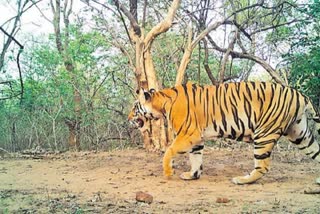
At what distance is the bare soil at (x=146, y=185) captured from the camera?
4512 mm

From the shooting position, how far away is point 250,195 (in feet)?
16.6

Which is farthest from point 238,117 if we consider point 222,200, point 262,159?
point 222,200

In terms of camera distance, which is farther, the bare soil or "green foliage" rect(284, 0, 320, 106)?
"green foliage" rect(284, 0, 320, 106)

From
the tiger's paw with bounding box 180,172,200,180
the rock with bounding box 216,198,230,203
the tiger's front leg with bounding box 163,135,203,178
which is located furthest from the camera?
the tiger's paw with bounding box 180,172,200,180

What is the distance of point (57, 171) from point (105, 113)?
412 centimetres

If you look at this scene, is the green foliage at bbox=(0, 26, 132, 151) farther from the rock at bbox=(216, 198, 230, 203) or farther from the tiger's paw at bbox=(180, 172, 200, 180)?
the rock at bbox=(216, 198, 230, 203)

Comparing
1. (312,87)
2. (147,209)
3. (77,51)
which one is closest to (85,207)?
(147,209)

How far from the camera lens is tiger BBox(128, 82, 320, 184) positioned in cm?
585

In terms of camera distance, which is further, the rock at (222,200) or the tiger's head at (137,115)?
the tiger's head at (137,115)

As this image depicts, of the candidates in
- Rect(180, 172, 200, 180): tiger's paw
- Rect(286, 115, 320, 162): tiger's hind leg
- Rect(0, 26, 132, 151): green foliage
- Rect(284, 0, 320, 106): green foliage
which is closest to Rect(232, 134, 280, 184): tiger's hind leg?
Rect(286, 115, 320, 162): tiger's hind leg

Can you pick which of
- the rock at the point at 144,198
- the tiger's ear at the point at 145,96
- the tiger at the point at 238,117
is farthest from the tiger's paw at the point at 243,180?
the tiger's ear at the point at 145,96

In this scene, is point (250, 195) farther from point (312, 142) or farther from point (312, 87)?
point (312, 87)

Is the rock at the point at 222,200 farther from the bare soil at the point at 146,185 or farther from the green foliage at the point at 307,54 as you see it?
the green foliage at the point at 307,54

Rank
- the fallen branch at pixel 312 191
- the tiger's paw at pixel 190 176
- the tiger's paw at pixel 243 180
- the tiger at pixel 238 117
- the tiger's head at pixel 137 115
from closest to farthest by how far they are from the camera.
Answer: the fallen branch at pixel 312 191 < the tiger's paw at pixel 243 180 < the tiger at pixel 238 117 < the tiger's paw at pixel 190 176 < the tiger's head at pixel 137 115
